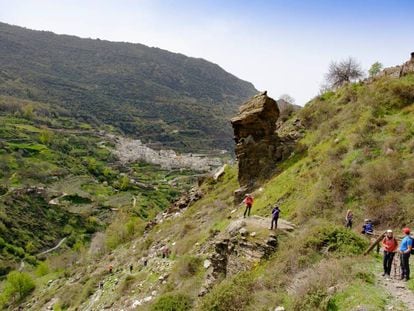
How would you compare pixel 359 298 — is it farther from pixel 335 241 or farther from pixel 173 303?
pixel 173 303

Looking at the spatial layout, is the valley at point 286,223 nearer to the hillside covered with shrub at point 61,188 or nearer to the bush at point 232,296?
the bush at point 232,296

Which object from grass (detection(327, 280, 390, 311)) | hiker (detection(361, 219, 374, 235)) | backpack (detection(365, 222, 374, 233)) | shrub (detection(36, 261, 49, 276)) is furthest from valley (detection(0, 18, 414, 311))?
shrub (detection(36, 261, 49, 276))

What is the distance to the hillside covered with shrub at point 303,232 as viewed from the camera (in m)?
12.2

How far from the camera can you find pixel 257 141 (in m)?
29.9

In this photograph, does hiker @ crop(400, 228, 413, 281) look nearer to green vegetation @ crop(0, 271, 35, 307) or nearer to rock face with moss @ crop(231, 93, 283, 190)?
rock face with moss @ crop(231, 93, 283, 190)

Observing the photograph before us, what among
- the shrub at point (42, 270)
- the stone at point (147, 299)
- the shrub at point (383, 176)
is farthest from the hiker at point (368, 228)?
the shrub at point (42, 270)

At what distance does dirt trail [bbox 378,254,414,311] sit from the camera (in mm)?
10219

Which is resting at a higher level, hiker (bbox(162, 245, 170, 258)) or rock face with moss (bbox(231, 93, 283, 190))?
rock face with moss (bbox(231, 93, 283, 190))

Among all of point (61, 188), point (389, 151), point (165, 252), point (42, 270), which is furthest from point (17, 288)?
point (61, 188)

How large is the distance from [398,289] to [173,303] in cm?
Answer: 891

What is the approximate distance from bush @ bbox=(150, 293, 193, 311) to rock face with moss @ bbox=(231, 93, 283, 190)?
1331 cm

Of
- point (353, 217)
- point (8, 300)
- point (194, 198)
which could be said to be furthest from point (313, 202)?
point (8, 300)

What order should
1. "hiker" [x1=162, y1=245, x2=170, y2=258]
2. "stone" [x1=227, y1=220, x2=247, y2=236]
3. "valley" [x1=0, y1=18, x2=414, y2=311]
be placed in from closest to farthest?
"valley" [x1=0, y1=18, x2=414, y2=311], "stone" [x1=227, y1=220, x2=247, y2=236], "hiker" [x1=162, y1=245, x2=170, y2=258]

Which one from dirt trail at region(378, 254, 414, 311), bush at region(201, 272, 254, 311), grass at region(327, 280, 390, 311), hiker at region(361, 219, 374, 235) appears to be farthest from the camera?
hiker at region(361, 219, 374, 235)
